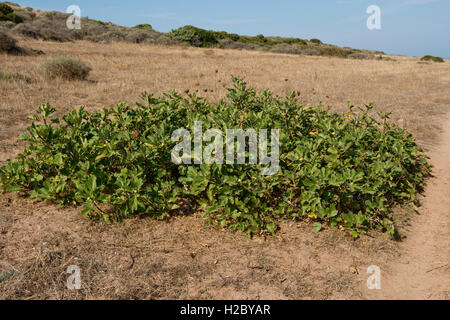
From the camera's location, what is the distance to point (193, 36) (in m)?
24.0

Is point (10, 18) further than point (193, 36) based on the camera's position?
No

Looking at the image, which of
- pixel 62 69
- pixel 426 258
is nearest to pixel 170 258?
pixel 426 258

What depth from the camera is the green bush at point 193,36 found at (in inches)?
939

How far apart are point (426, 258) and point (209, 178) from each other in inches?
83.2

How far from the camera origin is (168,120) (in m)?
4.02

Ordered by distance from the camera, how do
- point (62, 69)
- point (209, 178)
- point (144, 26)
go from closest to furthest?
point (209, 178)
point (62, 69)
point (144, 26)

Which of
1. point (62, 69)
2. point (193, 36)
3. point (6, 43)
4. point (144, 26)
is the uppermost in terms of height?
point (144, 26)

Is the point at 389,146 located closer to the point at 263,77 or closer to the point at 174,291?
the point at 174,291

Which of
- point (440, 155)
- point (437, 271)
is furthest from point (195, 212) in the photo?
point (440, 155)

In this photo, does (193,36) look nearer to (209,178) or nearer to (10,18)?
(10,18)

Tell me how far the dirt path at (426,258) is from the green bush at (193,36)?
22119 millimetres

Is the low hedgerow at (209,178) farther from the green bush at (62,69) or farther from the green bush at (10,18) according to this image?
the green bush at (10,18)

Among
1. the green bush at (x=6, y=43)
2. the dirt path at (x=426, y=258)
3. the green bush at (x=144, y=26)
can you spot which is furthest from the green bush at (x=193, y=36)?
the dirt path at (x=426, y=258)

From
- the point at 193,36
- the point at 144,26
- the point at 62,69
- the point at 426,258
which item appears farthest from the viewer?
the point at 144,26
